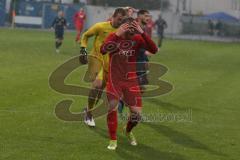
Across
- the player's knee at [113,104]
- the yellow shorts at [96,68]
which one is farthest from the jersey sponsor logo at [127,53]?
the yellow shorts at [96,68]

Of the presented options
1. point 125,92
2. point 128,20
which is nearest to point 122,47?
point 128,20

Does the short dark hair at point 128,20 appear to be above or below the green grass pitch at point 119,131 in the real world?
above

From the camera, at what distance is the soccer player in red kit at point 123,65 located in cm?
924

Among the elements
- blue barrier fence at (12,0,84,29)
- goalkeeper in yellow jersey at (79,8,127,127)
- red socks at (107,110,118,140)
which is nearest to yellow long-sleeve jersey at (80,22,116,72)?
goalkeeper in yellow jersey at (79,8,127,127)

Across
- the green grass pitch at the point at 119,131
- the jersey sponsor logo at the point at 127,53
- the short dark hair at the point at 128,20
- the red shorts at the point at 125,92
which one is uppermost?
the short dark hair at the point at 128,20

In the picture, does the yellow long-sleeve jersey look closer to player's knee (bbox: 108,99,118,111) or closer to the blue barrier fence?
player's knee (bbox: 108,99,118,111)

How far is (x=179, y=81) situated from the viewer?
64.1 ft

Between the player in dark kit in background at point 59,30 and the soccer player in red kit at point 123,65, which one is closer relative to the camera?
the soccer player in red kit at point 123,65

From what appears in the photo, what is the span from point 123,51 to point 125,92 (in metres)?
0.66

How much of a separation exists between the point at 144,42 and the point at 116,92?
2.95 ft

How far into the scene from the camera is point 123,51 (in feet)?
30.7

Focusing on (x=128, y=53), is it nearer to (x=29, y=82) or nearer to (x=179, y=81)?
(x=29, y=82)

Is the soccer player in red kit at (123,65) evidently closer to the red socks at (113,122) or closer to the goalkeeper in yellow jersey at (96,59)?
the red socks at (113,122)

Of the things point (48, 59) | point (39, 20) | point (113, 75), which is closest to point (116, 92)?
point (113, 75)
